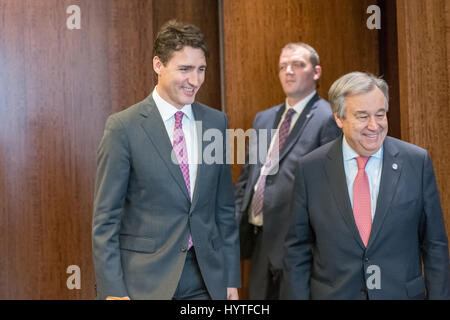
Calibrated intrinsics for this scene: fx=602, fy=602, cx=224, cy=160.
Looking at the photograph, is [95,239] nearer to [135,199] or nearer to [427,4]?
[135,199]

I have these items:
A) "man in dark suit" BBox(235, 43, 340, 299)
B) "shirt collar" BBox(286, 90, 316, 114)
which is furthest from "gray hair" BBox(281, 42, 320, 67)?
"shirt collar" BBox(286, 90, 316, 114)

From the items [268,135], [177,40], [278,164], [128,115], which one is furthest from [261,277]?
[177,40]

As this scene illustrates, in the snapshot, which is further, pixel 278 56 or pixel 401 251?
pixel 278 56

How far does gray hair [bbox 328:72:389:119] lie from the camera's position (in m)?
2.24

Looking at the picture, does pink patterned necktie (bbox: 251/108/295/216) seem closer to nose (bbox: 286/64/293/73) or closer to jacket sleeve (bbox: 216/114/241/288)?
nose (bbox: 286/64/293/73)

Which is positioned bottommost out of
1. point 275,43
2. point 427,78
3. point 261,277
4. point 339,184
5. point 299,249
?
point 261,277

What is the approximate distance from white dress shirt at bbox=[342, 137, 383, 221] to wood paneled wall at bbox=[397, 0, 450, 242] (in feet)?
2.06

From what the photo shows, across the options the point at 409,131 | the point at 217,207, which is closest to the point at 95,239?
the point at 217,207

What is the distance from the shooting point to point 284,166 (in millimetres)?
3047

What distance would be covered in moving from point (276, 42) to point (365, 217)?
140 centimetres

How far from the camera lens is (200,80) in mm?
2248

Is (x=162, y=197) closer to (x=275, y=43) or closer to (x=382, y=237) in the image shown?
(x=382, y=237)

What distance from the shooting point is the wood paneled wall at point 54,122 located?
9.07 ft
